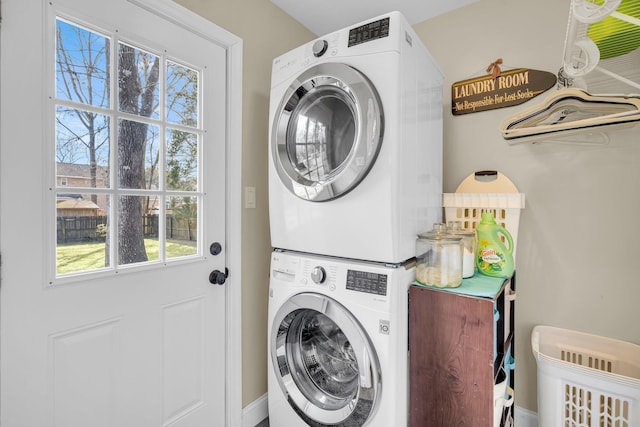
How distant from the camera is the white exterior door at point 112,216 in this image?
100 centimetres

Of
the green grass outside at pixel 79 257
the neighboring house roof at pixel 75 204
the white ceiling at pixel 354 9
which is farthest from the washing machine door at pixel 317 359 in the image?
the white ceiling at pixel 354 9

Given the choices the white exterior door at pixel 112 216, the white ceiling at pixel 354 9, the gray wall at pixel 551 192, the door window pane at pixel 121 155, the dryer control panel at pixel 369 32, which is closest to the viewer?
the white exterior door at pixel 112 216

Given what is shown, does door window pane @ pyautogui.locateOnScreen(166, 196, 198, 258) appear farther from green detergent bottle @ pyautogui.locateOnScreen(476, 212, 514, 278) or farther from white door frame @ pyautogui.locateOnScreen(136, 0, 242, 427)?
green detergent bottle @ pyautogui.locateOnScreen(476, 212, 514, 278)

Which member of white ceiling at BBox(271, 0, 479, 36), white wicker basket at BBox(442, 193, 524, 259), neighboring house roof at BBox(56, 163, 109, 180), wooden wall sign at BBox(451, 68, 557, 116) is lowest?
white wicker basket at BBox(442, 193, 524, 259)

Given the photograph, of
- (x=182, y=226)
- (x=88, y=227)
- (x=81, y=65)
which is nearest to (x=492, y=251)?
(x=182, y=226)

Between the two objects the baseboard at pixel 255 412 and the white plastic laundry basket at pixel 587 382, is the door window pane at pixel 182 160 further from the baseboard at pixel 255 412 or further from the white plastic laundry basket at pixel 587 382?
the white plastic laundry basket at pixel 587 382

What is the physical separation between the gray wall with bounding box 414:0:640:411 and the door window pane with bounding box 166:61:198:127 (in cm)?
156

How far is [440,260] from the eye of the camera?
4.14ft

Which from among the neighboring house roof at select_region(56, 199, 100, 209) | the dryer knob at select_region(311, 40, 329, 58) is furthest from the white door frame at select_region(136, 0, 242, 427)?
the neighboring house roof at select_region(56, 199, 100, 209)

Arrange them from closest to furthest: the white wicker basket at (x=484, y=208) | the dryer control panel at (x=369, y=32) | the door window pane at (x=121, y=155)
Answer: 1. the door window pane at (x=121, y=155)
2. the dryer control panel at (x=369, y=32)
3. the white wicker basket at (x=484, y=208)

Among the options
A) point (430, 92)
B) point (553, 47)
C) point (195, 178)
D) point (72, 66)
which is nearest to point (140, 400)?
point (195, 178)

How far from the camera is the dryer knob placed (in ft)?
4.47

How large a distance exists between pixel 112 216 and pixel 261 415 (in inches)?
56.1

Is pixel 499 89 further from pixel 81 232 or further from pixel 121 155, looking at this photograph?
pixel 81 232
